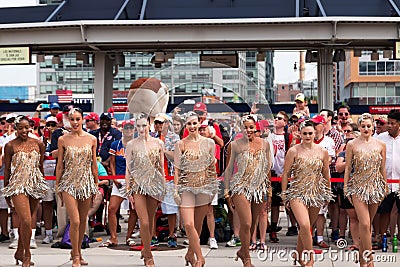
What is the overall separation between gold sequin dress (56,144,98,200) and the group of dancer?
0.04ft

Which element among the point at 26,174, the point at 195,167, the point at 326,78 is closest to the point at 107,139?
the point at 26,174

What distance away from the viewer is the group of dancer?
8867 mm

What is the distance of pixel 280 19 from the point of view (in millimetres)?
18328

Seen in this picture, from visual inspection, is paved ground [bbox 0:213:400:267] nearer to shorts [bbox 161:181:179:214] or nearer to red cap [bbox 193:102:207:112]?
shorts [bbox 161:181:179:214]

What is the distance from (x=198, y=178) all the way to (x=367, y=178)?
6.66 ft

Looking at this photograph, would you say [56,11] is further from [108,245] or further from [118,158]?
[108,245]

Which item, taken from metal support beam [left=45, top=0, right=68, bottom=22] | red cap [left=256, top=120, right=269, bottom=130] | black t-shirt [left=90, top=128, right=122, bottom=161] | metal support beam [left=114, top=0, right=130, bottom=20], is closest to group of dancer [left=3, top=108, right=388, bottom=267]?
red cap [left=256, top=120, right=269, bottom=130]

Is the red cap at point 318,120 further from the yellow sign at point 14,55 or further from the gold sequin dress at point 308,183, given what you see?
the yellow sign at point 14,55

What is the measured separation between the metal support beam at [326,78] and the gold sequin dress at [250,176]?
1234 cm

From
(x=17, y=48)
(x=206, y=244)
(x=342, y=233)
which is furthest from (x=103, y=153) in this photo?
(x=17, y=48)

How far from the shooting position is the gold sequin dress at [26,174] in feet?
30.6

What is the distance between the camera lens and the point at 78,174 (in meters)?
9.22

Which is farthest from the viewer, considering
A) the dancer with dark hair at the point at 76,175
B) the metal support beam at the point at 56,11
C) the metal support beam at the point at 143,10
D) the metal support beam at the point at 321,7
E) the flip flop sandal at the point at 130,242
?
the metal support beam at the point at 56,11

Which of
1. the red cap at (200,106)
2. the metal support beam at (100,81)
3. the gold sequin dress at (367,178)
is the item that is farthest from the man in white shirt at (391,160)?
the metal support beam at (100,81)
